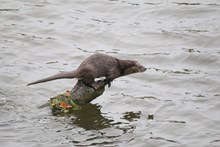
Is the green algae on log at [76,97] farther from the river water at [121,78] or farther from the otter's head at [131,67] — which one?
the otter's head at [131,67]

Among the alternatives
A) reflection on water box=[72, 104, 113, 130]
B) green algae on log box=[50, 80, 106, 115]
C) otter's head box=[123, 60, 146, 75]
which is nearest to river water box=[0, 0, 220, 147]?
reflection on water box=[72, 104, 113, 130]

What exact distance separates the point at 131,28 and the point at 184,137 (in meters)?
4.39

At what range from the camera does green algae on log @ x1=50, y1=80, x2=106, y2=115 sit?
23.9ft

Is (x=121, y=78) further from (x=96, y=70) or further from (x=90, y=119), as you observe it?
(x=96, y=70)

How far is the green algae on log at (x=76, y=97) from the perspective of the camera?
727 centimetres

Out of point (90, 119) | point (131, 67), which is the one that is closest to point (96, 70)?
point (131, 67)

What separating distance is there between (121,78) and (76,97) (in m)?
1.93

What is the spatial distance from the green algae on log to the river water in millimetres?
135

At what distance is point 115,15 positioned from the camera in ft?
38.4

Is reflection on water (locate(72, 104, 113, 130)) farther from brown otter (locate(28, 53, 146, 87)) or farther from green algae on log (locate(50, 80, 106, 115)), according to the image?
brown otter (locate(28, 53, 146, 87))

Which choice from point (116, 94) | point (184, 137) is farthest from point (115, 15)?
point (184, 137)

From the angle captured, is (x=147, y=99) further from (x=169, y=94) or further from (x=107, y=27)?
(x=107, y=27)

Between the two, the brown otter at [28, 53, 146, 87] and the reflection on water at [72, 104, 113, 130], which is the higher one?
the brown otter at [28, 53, 146, 87]

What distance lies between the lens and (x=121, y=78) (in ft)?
30.1
